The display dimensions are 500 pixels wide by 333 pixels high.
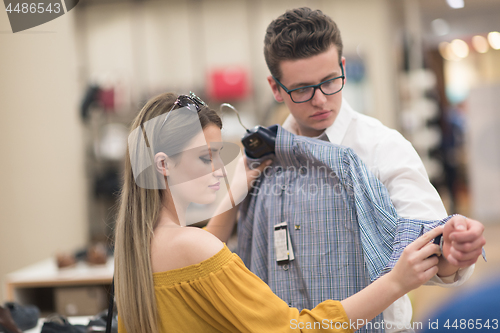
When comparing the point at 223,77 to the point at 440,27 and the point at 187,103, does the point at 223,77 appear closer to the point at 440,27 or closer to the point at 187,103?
the point at 440,27

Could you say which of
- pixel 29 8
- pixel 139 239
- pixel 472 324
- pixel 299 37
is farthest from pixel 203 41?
pixel 472 324

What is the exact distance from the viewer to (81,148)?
587 cm

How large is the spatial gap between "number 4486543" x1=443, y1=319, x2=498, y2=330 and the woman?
0.36m

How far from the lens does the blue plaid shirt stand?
1.18 metres

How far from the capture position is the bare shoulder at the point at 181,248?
101 cm

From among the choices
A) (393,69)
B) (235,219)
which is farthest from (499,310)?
(393,69)

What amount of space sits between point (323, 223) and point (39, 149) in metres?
3.93

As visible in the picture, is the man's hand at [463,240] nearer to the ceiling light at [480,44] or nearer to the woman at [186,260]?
the woman at [186,260]

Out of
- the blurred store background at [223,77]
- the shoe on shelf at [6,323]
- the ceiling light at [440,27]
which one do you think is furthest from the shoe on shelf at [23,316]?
the ceiling light at [440,27]

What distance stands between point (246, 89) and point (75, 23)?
8.94 ft

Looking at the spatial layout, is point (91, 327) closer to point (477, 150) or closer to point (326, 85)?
point (326, 85)

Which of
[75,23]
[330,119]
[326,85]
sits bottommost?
[330,119]

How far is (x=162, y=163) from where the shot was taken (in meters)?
1.08

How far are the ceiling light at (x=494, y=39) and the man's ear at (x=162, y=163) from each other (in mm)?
8069
